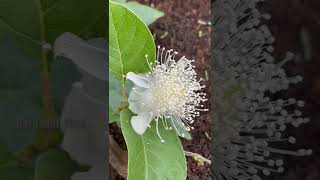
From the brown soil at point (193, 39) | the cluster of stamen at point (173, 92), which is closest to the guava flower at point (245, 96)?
the brown soil at point (193, 39)

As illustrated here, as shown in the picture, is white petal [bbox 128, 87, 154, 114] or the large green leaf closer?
white petal [bbox 128, 87, 154, 114]

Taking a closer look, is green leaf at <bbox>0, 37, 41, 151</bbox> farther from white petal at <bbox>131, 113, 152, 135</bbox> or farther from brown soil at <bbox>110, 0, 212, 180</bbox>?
brown soil at <bbox>110, 0, 212, 180</bbox>

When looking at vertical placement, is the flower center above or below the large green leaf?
below

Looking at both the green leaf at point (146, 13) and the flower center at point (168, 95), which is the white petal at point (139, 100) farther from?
the green leaf at point (146, 13)

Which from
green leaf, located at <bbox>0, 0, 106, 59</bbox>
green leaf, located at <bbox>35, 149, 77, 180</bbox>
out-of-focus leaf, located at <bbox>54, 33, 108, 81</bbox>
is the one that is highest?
green leaf, located at <bbox>0, 0, 106, 59</bbox>

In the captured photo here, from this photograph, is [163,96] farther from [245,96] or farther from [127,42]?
[245,96]

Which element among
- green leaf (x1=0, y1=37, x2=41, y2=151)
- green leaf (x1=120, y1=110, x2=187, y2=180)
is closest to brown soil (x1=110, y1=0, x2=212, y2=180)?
green leaf (x1=120, y1=110, x2=187, y2=180)

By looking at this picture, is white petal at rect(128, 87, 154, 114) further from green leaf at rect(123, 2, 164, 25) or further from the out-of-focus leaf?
green leaf at rect(123, 2, 164, 25)
